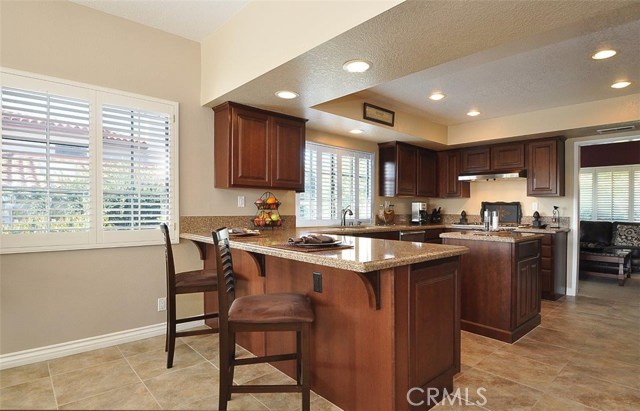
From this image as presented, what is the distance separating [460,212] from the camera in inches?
236

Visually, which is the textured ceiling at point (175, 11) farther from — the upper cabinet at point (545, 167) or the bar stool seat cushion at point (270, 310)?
the upper cabinet at point (545, 167)

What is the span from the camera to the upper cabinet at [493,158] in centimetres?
504

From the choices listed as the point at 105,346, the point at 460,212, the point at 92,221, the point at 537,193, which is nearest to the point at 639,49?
the point at 537,193

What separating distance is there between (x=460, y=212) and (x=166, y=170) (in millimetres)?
4887

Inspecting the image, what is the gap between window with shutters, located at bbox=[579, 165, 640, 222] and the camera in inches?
275

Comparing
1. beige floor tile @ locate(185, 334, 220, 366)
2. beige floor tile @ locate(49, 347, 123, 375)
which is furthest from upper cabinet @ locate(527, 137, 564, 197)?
beige floor tile @ locate(49, 347, 123, 375)

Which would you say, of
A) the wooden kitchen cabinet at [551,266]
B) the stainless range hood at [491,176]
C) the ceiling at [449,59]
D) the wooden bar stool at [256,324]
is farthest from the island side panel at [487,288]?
the stainless range hood at [491,176]

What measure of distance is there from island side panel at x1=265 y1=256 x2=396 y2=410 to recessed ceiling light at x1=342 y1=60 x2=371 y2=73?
1401 millimetres

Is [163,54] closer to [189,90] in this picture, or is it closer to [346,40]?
[189,90]

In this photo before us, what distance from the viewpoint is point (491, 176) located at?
5.20 meters

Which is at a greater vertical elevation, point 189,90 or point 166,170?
point 189,90

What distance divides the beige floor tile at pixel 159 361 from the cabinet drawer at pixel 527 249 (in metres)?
2.80

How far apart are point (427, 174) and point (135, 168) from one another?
4438mm

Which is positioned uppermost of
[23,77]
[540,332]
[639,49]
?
[639,49]
